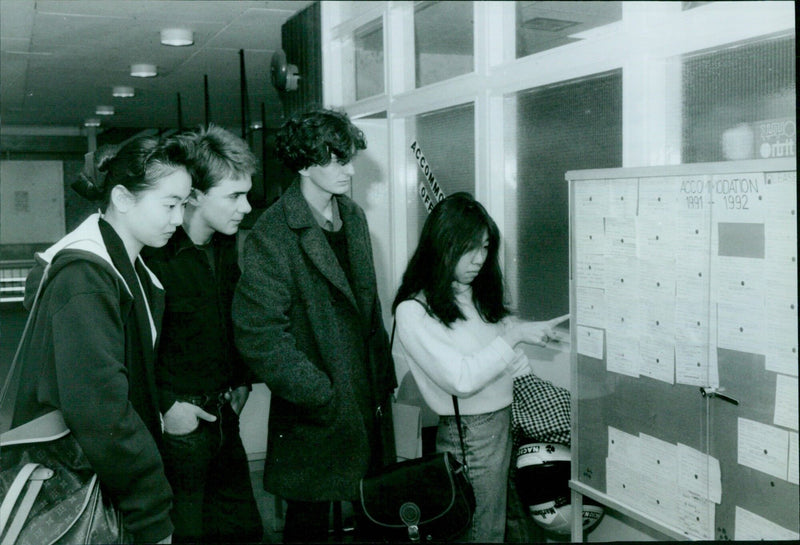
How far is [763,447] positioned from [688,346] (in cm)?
26

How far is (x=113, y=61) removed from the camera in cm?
254

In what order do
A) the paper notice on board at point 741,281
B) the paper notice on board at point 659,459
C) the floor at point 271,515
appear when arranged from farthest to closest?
1. the floor at point 271,515
2. the paper notice on board at point 659,459
3. the paper notice on board at point 741,281

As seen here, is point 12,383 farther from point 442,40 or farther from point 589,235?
point 442,40

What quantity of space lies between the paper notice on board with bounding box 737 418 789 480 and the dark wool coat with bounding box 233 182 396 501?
1.08 m

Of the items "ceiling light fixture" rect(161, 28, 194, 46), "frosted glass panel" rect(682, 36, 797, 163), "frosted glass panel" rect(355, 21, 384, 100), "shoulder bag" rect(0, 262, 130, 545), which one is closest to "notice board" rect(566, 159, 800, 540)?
"frosted glass panel" rect(682, 36, 797, 163)

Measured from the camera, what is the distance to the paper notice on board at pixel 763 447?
154 centimetres

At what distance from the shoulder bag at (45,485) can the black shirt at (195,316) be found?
20.6 inches

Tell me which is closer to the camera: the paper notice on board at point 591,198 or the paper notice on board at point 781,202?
the paper notice on board at point 781,202

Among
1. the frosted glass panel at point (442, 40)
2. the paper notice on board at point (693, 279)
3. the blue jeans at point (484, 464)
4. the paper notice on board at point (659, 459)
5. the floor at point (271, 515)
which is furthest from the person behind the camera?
the floor at point (271, 515)

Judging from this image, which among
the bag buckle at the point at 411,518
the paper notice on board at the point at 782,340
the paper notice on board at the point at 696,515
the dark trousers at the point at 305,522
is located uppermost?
the paper notice on board at the point at 782,340

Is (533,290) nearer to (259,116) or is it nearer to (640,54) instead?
(640,54)

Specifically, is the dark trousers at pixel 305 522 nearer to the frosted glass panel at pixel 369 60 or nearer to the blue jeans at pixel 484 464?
the blue jeans at pixel 484 464

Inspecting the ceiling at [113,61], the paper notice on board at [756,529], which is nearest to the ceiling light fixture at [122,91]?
the ceiling at [113,61]

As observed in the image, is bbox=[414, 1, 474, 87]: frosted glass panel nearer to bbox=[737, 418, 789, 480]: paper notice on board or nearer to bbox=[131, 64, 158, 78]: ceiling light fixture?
bbox=[131, 64, 158, 78]: ceiling light fixture
